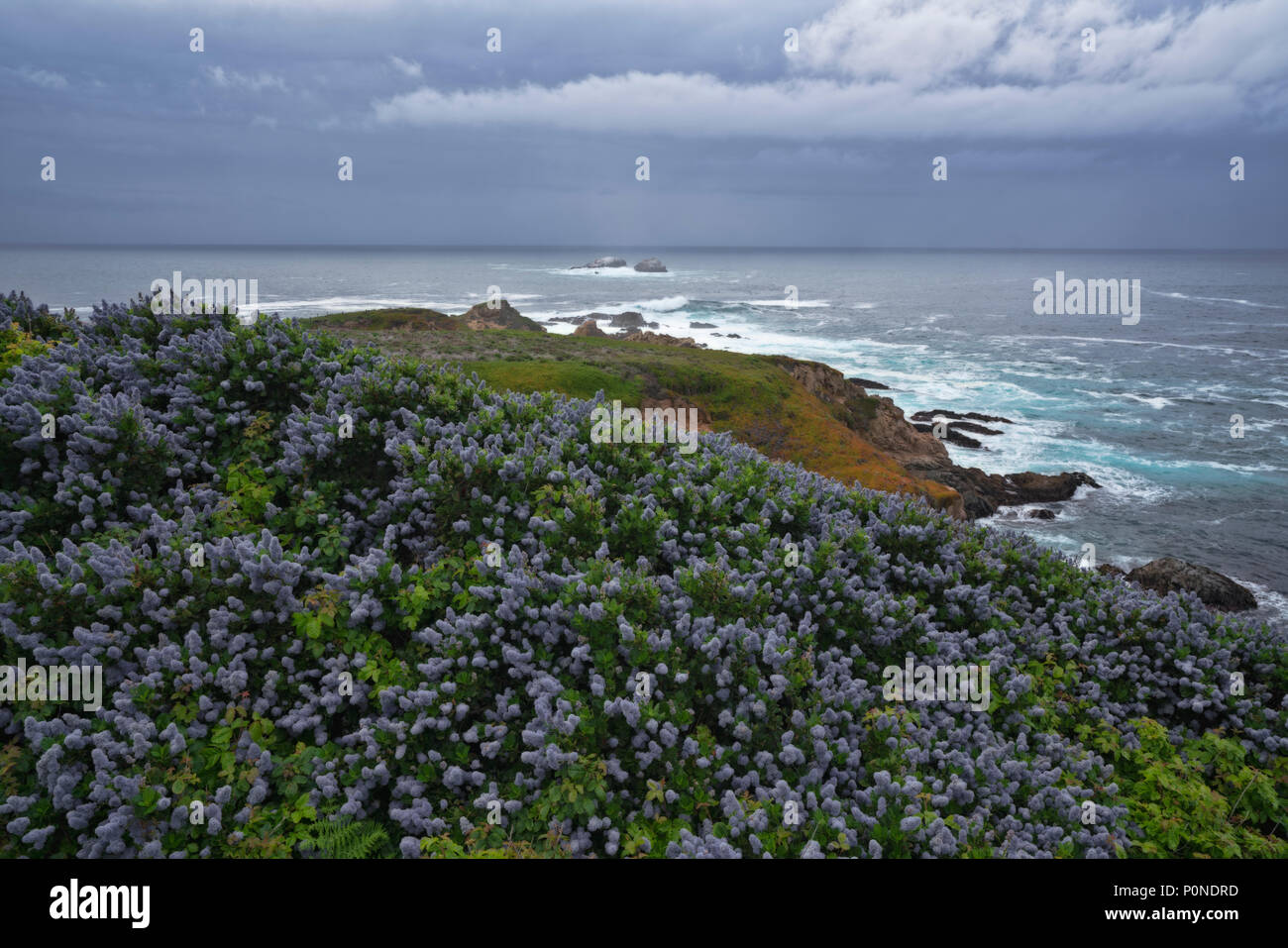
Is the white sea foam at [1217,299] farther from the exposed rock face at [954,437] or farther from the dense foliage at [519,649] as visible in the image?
the dense foliage at [519,649]

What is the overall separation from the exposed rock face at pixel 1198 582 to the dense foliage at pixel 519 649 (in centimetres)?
1997

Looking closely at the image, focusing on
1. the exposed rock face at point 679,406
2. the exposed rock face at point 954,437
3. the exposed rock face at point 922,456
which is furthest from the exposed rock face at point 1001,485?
the exposed rock face at point 679,406

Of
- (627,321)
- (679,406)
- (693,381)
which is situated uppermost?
(627,321)

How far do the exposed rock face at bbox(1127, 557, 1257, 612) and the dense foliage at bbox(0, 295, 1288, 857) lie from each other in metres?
20.0

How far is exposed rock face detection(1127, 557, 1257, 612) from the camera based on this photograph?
2484 centimetres

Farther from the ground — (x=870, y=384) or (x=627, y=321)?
(x=627, y=321)

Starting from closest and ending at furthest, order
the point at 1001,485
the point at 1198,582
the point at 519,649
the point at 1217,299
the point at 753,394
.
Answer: the point at 519,649 < the point at 1198,582 < the point at 753,394 < the point at 1001,485 < the point at 1217,299

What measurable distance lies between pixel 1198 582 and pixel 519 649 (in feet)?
93.5

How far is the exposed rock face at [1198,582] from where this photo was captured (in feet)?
81.5

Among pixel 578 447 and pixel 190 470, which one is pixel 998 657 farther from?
pixel 190 470

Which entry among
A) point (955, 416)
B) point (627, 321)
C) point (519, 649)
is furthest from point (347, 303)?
point (519, 649)

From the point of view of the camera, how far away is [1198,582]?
2514 centimetres

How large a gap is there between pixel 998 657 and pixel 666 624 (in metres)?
3.58

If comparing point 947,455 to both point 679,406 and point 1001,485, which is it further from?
point 679,406
